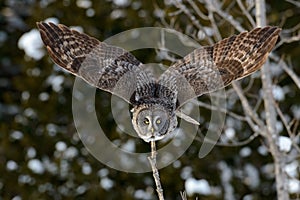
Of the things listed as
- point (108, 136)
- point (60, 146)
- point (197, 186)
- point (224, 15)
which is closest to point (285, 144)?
point (224, 15)

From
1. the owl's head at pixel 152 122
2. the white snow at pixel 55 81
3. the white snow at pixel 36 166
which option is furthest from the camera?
the white snow at pixel 55 81

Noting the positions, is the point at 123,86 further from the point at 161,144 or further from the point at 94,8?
the point at 94,8

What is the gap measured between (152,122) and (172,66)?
443mm

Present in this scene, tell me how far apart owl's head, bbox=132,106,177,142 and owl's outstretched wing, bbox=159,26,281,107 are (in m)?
0.30

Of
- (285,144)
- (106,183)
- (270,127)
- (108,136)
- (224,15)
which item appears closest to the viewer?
(224,15)

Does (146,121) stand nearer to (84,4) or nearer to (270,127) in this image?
(270,127)

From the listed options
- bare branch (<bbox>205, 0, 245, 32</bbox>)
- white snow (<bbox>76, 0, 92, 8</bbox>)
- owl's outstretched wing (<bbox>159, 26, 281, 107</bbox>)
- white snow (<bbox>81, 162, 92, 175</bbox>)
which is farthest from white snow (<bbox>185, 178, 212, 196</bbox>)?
owl's outstretched wing (<bbox>159, 26, 281, 107</bbox>)

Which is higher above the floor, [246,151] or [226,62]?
[226,62]

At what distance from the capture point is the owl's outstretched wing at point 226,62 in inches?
115

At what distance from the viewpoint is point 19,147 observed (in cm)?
811

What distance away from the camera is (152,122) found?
259cm

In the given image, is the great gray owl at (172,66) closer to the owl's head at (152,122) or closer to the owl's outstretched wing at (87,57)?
the owl's outstretched wing at (87,57)

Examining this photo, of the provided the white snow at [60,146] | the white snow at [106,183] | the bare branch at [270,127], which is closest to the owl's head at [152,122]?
the bare branch at [270,127]

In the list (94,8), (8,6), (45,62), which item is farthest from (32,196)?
(8,6)
